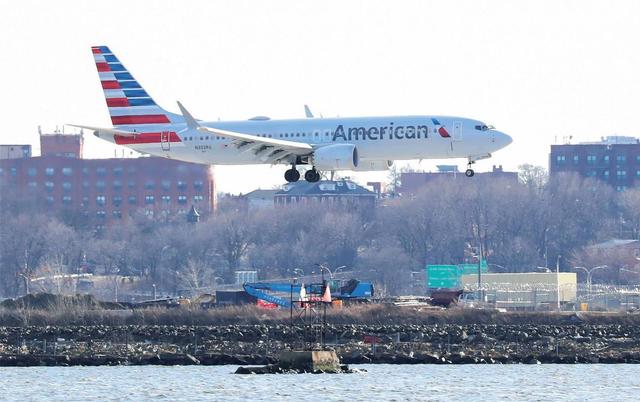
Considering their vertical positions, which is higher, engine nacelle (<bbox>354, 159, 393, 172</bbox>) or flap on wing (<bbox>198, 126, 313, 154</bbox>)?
flap on wing (<bbox>198, 126, 313, 154</bbox>)

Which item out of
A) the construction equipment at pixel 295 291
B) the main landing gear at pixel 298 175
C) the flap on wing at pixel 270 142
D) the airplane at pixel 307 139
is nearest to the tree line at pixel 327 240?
the construction equipment at pixel 295 291

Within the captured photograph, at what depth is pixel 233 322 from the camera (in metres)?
110

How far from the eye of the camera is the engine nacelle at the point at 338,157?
93188 mm

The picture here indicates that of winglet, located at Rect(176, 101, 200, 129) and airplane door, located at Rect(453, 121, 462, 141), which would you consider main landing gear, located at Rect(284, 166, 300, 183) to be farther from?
airplane door, located at Rect(453, 121, 462, 141)

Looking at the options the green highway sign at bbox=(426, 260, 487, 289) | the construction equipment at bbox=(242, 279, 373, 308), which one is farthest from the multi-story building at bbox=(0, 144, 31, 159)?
the construction equipment at bbox=(242, 279, 373, 308)

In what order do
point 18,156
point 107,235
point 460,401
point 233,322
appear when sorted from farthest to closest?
point 18,156 < point 107,235 < point 233,322 < point 460,401

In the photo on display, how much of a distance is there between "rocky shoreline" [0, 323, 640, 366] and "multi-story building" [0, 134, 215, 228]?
58211 mm

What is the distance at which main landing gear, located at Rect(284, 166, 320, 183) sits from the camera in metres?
95.7

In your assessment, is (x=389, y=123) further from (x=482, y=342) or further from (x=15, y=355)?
(x=15, y=355)

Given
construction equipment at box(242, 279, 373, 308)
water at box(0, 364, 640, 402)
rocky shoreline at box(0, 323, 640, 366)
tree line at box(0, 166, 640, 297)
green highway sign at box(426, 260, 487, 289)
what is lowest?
water at box(0, 364, 640, 402)

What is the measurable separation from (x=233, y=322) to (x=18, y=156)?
90529 millimetres

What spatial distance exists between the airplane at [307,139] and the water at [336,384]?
1170cm

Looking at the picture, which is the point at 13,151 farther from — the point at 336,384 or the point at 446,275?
the point at 336,384

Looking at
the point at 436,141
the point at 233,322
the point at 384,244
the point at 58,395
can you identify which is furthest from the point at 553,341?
the point at 384,244
